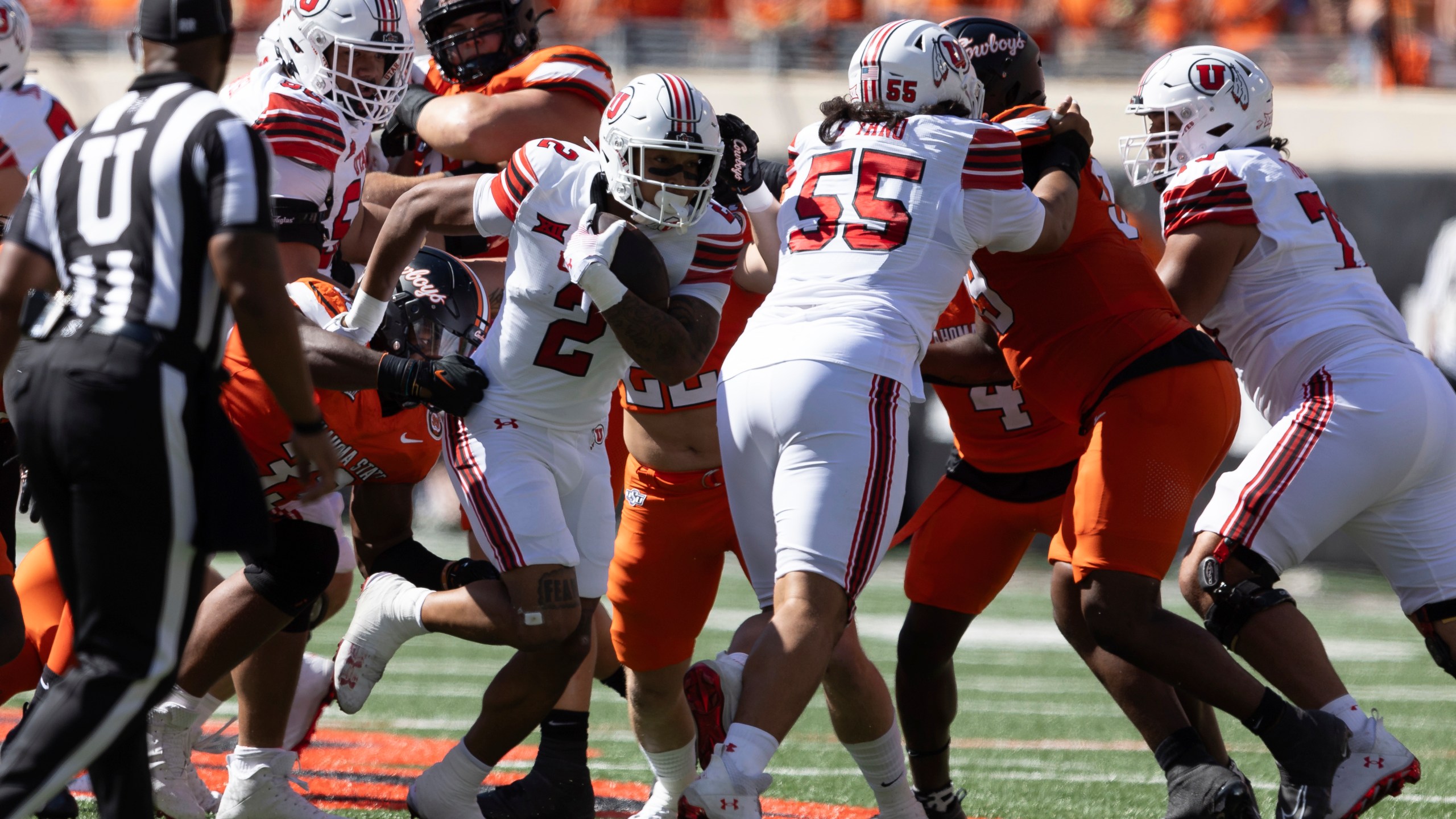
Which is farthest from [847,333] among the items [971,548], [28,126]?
[28,126]

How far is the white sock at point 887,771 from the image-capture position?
13.3ft

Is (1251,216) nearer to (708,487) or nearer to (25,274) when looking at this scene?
(708,487)

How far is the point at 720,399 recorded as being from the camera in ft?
11.9

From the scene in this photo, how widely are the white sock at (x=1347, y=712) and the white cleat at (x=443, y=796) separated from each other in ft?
6.73

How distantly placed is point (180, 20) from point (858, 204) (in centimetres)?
151

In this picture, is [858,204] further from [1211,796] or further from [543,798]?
[543,798]

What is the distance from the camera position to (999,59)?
4.28m


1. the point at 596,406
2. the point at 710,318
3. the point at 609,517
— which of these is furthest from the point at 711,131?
the point at 609,517

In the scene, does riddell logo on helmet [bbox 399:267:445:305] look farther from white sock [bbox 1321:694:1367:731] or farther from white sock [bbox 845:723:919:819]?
white sock [bbox 1321:694:1367:731]

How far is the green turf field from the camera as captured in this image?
469 cm

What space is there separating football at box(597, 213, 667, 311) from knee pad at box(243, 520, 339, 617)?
1.05 m

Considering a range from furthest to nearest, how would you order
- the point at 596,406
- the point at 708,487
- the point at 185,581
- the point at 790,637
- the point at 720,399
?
the point at 708,487 → the point at 596,406 → the point at 720,399 → the point at 790,637 → the point at 185,581

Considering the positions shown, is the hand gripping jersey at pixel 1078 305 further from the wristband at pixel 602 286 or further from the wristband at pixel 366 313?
the wristband at pixel 366 313

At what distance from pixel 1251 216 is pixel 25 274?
286 centimetres
